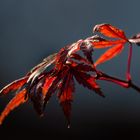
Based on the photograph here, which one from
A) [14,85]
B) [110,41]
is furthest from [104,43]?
[14,85]

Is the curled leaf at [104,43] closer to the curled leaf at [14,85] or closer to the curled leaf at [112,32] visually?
the curled leaf at [112,32]

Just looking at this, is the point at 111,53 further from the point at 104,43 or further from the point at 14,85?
the point at 14,85

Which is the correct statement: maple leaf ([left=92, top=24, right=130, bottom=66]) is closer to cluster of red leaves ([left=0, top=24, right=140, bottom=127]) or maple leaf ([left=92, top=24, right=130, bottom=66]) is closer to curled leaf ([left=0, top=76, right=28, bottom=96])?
cluster of red leaves ([left=0, top=24, right=140, bottom=127])

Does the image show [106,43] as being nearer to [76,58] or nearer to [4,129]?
[76,58]

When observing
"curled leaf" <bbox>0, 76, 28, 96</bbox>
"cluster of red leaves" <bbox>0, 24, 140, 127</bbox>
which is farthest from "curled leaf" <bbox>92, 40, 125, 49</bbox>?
"curled leaf" <bbox>0, 76, 28, 96</bbox>

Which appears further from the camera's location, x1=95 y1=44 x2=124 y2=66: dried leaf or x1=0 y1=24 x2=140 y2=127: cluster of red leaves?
x1=95 y1=44 x2=124 y2=66: dried leaf

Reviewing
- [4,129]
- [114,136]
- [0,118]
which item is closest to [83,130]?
[114,136]

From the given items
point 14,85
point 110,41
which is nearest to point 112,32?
point 110,41

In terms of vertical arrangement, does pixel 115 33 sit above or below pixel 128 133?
above
